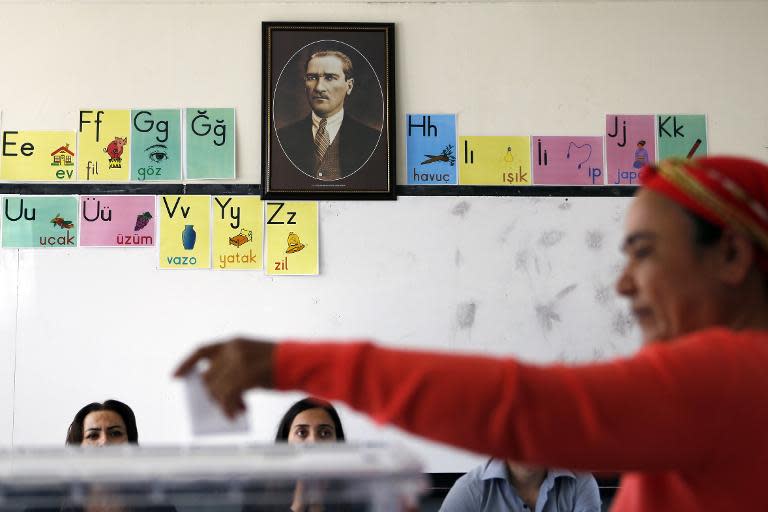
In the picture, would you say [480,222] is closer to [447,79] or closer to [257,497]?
[447,79]

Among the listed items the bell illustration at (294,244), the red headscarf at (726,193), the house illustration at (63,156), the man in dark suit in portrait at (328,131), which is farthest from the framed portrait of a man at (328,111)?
the red headscarf at (726,193)

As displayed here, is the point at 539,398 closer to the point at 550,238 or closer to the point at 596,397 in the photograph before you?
the point at 596,397

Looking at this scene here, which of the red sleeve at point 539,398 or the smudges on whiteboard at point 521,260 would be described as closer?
the red sleeve at point 539,398

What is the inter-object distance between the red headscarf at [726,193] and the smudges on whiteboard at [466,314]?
1970 mm

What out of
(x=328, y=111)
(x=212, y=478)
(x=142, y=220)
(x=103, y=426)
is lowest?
(x=103, y=426)


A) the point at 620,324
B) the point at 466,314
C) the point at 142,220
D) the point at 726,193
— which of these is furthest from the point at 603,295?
the point at 726,193

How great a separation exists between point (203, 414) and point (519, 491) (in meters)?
1.87

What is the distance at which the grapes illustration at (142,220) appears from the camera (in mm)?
2654

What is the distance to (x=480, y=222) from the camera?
269cm

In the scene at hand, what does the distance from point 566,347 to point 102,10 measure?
5.91ft

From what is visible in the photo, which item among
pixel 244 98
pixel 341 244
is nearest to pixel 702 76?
pixel 341 244

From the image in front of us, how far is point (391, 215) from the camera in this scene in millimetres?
2680

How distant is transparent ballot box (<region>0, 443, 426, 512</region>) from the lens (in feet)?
2.06

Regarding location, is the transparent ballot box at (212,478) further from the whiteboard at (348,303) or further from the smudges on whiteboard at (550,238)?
the smudges on whiteboard at (550,238)
